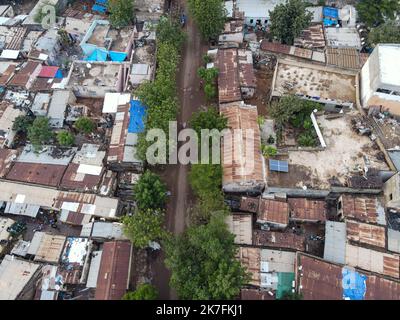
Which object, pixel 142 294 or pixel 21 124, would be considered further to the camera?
pixel 21 124

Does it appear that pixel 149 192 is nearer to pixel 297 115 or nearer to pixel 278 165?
pixel 278 165

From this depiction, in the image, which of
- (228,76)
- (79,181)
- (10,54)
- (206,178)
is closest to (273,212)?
(206,178)

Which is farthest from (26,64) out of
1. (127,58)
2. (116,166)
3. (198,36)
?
(198,36)

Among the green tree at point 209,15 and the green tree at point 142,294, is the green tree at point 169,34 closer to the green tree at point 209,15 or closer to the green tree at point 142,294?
the green tree at point 209,15

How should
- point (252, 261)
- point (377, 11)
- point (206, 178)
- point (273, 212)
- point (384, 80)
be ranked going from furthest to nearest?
point (377, 11) < point (384, 80) < point (273, 212) < point (206, 178) < point (252, 261)

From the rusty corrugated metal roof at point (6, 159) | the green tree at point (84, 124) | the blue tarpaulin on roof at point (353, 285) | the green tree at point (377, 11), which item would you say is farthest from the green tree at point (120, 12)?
the blue tarpaulin on roof at point (353, 285)

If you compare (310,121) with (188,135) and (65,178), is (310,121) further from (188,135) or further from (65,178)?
(65,178)

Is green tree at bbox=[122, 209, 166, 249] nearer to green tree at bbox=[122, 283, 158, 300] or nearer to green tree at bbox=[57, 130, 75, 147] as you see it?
green tree at bbox=[122, 283, 158, 300]
